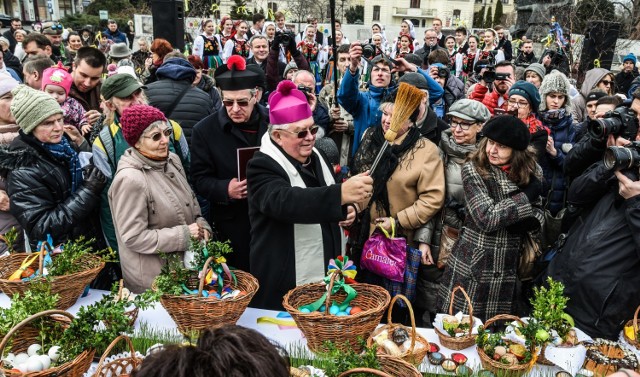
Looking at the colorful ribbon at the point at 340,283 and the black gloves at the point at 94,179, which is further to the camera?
the black gloves at the point at 94,179

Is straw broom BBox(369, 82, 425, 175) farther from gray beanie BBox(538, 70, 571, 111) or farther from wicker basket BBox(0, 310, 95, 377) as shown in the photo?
gray beanie BBox(538, 70, 571, 111)

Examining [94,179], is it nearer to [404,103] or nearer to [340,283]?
[340,283]

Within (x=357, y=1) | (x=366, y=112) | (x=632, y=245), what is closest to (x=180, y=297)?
(x=632, y=245)

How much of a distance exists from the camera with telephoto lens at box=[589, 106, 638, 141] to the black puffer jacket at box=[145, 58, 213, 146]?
9.15 ft

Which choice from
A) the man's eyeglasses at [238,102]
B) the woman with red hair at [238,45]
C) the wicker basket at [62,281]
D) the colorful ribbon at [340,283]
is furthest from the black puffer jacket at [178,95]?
the woman with red hair at [238,45]

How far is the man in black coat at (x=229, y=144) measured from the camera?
3322 mm

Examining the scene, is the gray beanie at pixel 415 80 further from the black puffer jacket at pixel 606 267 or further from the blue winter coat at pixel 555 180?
the black puffer jacket at pixel 606 267

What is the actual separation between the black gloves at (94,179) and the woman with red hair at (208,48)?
24.4ft

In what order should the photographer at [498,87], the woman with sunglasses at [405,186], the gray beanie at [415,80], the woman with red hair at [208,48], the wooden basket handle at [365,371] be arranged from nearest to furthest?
the wooden basket handle at [365,371] < the woman with sunglasses at [405,186] < the gray beanie at [415,80] < the photographer at [498,87] < the woman with red hair at [208,48]

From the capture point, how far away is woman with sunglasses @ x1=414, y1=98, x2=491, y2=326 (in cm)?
328

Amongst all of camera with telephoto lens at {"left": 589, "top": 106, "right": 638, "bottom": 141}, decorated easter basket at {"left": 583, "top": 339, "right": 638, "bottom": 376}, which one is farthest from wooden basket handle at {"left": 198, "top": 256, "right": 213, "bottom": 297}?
camera with telephoto lens at {"left": 589, "top": 106, "right": 638, "bottom": 141}

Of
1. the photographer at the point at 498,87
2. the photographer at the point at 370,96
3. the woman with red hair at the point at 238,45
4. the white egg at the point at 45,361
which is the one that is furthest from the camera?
the woman with red hair at the point at 238,45

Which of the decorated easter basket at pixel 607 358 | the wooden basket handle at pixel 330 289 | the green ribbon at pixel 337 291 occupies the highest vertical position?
the wooden basket handle at pixel 330 289

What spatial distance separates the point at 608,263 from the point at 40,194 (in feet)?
10.1
